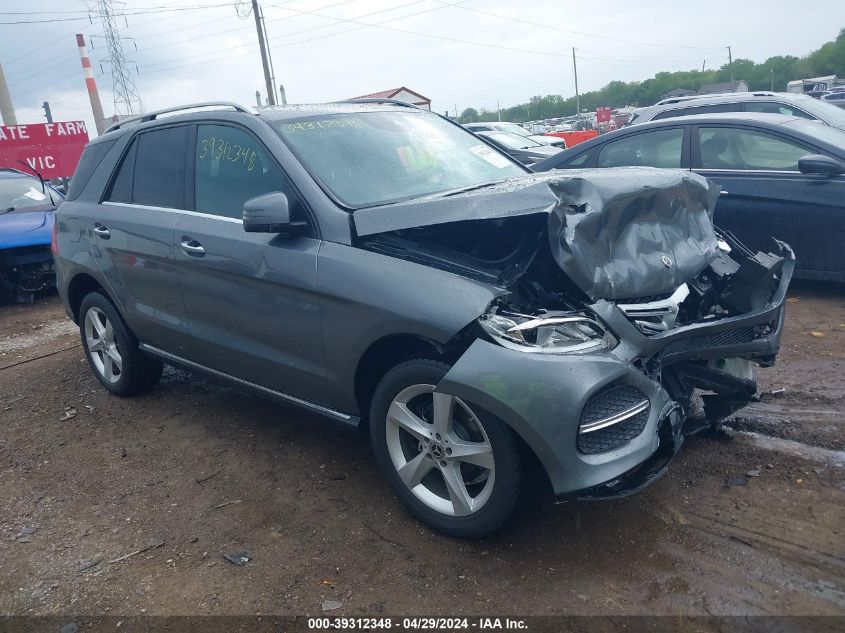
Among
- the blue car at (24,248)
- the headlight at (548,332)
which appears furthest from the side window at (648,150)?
the blue car at (24,248)

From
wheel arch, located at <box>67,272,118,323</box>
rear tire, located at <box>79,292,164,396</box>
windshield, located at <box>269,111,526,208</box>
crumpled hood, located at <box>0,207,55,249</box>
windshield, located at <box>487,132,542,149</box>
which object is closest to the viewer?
windshield, located at <box>269,111,526,208</box>

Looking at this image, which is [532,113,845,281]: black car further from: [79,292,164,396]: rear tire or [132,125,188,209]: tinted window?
[79,292,164,396]: rear tire

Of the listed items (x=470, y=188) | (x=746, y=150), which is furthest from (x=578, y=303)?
(x=746, y=150)

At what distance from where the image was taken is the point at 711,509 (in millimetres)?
3164

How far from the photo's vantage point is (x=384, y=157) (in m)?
3.86

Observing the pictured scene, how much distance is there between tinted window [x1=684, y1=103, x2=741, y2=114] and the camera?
7.90m

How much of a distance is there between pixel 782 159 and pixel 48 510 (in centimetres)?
578

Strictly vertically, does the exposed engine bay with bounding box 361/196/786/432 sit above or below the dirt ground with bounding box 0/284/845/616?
above

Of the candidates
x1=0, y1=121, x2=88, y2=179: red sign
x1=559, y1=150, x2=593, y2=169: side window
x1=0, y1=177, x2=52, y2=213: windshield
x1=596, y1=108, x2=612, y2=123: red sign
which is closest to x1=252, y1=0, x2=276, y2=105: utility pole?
x1=0, y1=121, x2=88, y2=179: red sign

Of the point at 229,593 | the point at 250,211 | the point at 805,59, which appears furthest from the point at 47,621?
the point at 805,59

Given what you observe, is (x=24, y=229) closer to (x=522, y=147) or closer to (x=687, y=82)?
(x=522, y=147)

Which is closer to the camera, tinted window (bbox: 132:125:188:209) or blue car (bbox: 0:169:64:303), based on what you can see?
tinted window (bbox: 132:125:188:209)

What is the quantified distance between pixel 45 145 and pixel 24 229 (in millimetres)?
13215

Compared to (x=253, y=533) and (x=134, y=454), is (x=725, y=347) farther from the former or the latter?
(x=134, y=454)
